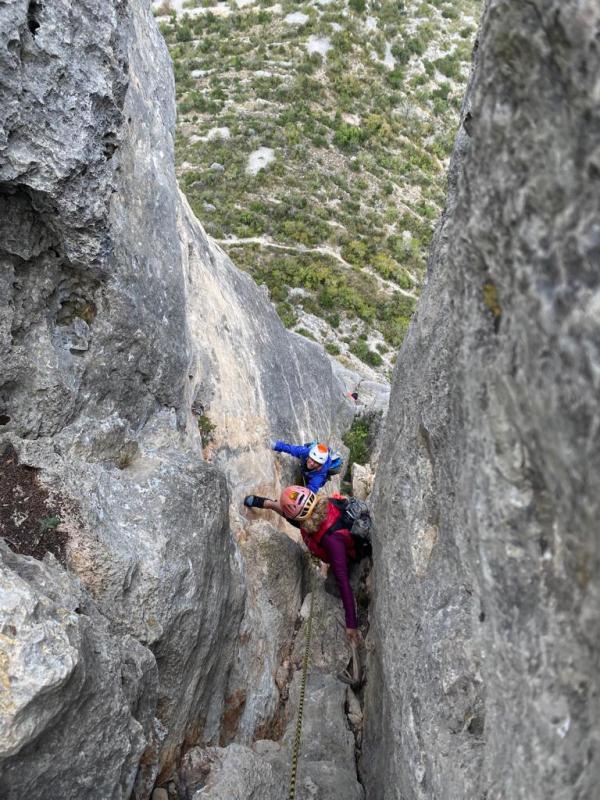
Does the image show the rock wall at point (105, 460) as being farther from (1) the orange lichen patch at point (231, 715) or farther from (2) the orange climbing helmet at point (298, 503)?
(2) the orange climbing helmet at point (298, 503)

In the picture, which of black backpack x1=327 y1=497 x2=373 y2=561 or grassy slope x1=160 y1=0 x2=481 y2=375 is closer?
black backpack x1=327 y1=497 x2=373 y2=561

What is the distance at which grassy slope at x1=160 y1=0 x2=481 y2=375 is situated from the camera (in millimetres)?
28312

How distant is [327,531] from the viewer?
35.8 ft

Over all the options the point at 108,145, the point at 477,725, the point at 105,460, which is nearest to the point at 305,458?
the point at 105,460

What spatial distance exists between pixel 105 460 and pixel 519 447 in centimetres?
588

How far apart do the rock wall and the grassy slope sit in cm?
1700

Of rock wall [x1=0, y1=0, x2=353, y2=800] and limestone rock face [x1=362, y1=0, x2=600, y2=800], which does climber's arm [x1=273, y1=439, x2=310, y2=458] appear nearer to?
rock wall [x1=0, y1=0, x2=353, y2=800]

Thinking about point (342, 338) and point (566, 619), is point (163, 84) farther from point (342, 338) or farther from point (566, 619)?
point (342, 338)

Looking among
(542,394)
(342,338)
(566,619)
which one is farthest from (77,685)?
(342,338)

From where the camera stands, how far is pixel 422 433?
6949mm

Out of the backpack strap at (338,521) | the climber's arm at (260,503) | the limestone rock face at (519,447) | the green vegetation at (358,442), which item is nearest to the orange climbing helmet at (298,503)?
the climber's arm at (260,503)

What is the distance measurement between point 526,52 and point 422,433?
14.0 ft

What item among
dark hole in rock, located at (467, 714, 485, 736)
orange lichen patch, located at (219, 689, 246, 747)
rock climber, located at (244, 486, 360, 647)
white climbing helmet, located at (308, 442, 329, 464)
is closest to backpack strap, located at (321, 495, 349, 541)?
rock climber, located at (244, 486, 360, 647)

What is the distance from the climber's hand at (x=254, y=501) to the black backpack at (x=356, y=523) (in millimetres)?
1371
